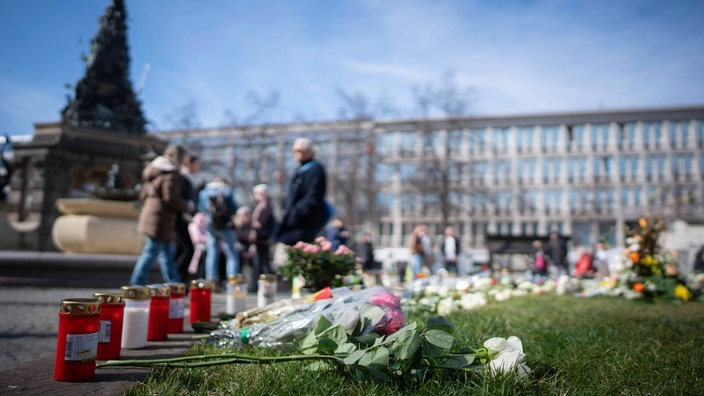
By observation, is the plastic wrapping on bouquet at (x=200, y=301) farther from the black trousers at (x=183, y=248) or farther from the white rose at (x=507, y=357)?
the black trousers at (x=183, y=248)

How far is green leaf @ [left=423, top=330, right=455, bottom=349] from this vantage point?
2.08 metres

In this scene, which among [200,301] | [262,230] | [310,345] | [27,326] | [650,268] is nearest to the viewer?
[310,345]

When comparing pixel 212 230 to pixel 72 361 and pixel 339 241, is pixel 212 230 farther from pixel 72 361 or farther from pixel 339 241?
pixel 72 361

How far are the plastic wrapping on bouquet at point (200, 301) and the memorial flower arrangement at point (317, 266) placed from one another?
1013 mm

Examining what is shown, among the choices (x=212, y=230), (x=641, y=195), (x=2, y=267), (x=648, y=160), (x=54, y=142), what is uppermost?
(x=648, y=160)

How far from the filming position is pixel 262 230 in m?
8.93

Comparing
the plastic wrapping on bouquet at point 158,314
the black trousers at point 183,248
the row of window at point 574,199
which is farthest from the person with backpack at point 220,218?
the row of window at point 574,199

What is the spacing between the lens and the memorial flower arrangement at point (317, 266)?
15.1 feet

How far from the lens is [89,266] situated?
28.1 ft

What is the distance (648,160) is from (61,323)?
7479cm

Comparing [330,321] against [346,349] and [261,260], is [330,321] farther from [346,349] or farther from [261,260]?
[261,260]

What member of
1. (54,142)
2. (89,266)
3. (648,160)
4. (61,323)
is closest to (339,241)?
(89,266)

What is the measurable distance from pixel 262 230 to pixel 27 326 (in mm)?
4744

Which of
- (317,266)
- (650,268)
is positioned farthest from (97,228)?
(650,268)
